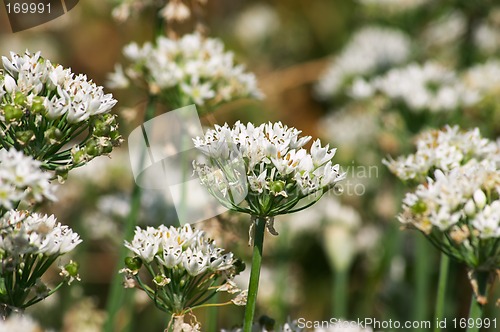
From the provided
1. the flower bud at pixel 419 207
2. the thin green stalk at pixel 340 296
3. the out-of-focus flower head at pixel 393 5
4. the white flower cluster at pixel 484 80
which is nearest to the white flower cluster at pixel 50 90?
the flower bud at pixel 419 207

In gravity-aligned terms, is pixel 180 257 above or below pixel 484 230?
below

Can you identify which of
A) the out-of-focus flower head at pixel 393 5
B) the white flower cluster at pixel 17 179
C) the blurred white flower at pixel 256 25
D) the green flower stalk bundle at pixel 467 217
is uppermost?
the blurred white flower at pixel 256 25

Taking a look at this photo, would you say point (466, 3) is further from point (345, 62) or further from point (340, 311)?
point (340, 311)

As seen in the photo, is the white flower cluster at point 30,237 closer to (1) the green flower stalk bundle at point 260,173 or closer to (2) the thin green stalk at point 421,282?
(1) the green flower stalk bundle at point 260,173

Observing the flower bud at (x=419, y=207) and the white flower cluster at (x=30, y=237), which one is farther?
the flower bud at (x=419, y=207)

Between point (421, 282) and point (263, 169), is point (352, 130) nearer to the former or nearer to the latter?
point (421, 282)

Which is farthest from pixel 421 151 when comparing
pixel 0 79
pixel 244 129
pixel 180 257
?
pixel 0 79
